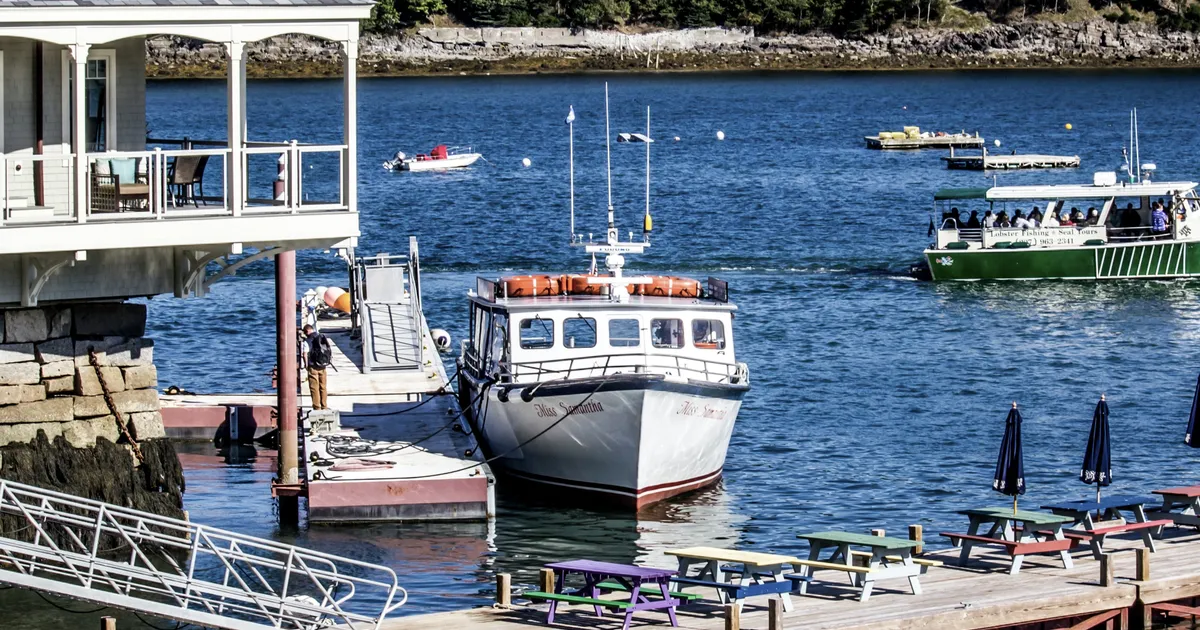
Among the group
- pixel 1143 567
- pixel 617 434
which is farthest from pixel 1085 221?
pixel 1143 567

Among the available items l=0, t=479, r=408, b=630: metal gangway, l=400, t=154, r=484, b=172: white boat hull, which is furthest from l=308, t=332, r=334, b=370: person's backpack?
l=400, t=154, r=484, b=172: white boat hull

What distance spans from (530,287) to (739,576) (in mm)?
10680

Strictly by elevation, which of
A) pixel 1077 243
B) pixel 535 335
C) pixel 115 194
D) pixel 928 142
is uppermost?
pixel 115 194

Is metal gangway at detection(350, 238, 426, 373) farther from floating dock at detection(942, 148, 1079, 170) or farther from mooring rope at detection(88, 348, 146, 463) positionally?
floating dock at detection(942, 148, 1079, 170)

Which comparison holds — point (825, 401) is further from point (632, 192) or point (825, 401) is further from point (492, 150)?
point (492, 150)

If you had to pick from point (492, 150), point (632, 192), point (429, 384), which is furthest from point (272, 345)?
point (492, 150)

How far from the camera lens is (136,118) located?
82.3 ft

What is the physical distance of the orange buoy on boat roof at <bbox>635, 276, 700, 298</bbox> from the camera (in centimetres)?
3259

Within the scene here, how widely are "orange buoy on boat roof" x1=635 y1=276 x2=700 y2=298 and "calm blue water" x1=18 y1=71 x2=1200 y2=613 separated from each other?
3.13m

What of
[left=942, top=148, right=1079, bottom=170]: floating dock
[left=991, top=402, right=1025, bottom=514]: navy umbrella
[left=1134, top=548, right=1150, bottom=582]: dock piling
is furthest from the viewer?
[left=942, top=148, right=1079, bottom=170]: floating dock

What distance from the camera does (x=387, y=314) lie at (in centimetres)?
4181

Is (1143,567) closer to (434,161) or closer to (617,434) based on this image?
(617,434)

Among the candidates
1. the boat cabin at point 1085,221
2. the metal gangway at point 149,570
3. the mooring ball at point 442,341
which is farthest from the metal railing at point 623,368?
the boat cabin at point 1085,221

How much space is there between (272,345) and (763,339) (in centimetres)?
1104
